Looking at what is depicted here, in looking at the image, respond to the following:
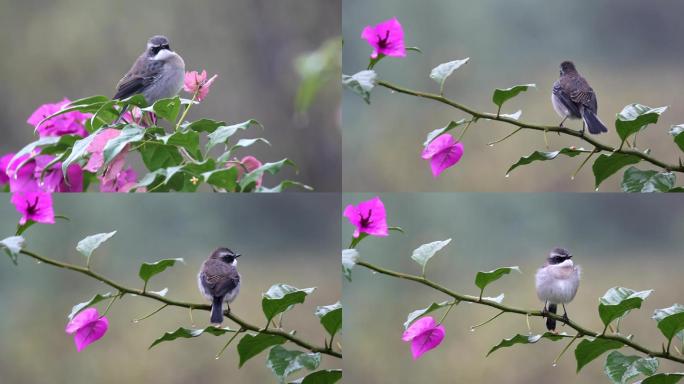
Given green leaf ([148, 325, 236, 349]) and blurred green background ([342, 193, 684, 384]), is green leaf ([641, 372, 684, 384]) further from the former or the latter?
green leaf ([148, 325, 236, 349])

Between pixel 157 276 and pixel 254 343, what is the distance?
23 cm

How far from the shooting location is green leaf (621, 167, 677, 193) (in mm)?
1452

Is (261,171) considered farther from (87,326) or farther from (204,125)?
(87,326)

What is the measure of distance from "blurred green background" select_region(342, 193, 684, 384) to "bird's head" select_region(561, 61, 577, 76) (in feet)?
0.74

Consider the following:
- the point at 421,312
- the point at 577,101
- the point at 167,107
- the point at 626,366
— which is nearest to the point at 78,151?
the point at 167,107

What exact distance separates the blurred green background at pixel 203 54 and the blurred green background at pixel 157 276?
0.38 meters

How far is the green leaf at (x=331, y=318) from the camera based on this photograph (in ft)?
4.61

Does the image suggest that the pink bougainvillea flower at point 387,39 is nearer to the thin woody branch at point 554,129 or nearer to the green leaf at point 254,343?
the thin woody branch at point 554,129

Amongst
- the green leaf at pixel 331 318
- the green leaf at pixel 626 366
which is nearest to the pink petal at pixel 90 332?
the green leaf at pixel 331 318

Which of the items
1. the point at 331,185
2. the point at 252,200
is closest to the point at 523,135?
the point at 331,185

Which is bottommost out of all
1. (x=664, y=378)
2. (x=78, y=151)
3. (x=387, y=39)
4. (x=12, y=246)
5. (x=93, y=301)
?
(x=664, y=378)

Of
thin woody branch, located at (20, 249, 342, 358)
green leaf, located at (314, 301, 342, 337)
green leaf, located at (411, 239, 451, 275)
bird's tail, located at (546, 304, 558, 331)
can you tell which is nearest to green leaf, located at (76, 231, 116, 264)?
thin woody branch, located at (20, 249, 342, 358)

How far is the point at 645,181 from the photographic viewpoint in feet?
4.77

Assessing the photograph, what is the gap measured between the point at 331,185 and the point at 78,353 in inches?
23.4
